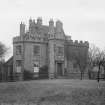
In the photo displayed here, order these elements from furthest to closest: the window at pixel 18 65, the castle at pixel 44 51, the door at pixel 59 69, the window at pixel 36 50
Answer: the window at pixel 36 50
the window at pixel 18 65
the door at pixel 59 69
the castle at pixel 44 51

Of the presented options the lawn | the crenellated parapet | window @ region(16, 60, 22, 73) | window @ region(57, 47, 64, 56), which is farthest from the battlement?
the lawn

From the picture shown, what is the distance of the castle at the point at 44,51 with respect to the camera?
49.6m

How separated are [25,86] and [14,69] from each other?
1934 centimetres

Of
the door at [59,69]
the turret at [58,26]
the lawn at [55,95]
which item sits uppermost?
the turret at [58,26]

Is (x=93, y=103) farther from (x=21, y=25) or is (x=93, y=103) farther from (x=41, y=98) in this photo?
(x=21, y=25)

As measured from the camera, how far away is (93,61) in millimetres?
56062

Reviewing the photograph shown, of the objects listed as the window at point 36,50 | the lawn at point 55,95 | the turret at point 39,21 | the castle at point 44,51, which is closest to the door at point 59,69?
the castle at point 44,51

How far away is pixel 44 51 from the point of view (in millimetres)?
51500

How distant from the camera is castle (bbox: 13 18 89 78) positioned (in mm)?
49625

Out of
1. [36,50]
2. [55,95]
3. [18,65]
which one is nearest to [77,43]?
[36,50]

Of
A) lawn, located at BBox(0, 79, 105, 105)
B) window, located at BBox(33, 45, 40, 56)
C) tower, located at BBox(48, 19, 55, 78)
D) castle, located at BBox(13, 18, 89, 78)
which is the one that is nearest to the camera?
lawn, located at BBox(0, 79, 105, 105)

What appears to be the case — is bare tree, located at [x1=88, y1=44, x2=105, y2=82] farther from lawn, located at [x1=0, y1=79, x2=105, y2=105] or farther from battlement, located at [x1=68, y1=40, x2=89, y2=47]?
lawn, located at [x1=0, y1=79, x2=105, y2=105]

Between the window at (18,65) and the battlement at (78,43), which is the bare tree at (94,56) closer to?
Result: the battlement at (78,43)

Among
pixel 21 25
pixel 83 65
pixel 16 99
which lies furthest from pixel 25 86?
pixel 21 25
